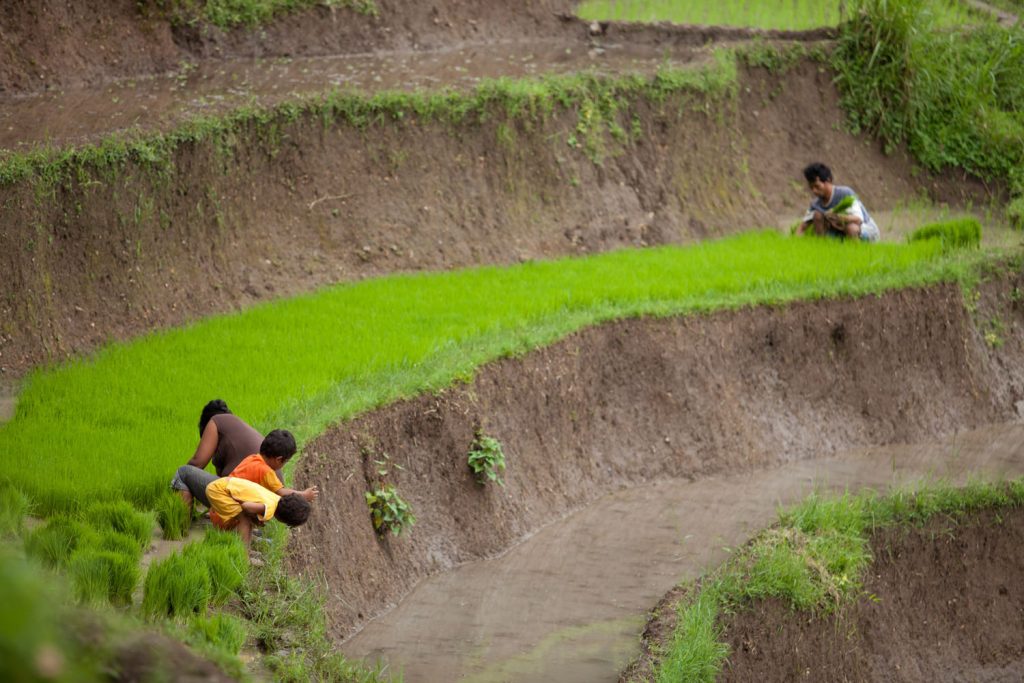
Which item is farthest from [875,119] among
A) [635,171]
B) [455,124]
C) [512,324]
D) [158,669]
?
[158,669]

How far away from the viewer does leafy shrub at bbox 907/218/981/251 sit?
1232 centimetres

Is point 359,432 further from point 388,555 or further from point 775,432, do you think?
point 775,432

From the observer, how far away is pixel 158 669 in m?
2.54

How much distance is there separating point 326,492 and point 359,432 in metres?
0.57

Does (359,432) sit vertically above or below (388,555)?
above

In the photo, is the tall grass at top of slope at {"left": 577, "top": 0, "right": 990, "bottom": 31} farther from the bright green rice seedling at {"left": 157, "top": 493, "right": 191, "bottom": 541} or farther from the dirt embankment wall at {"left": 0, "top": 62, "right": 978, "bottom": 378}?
the bright green rice seedling at {"left": 157, "top": 493, "right": 191, "bottom": 541}

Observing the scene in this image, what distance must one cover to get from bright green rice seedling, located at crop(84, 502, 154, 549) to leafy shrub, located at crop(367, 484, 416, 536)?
5.20ft

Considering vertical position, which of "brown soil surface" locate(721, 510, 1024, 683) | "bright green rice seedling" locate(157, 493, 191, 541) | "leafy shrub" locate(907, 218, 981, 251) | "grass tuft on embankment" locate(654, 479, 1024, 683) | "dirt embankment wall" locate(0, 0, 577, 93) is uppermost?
"dirt embankment wall" locate(0, 0, 577, 93)

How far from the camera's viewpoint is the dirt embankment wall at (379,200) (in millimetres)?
8742

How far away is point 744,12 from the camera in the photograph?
1692cm

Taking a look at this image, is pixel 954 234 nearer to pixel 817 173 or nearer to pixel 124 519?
pixel 817 173

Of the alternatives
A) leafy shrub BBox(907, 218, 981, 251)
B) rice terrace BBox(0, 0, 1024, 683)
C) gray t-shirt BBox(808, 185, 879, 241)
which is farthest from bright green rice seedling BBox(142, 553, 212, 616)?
leafy shrub BBox(907, 218, 981, 251)

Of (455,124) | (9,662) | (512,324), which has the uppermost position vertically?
(9,662)

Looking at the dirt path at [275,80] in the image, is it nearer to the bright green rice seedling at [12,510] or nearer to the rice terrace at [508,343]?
the rice terrace at [508,343]
